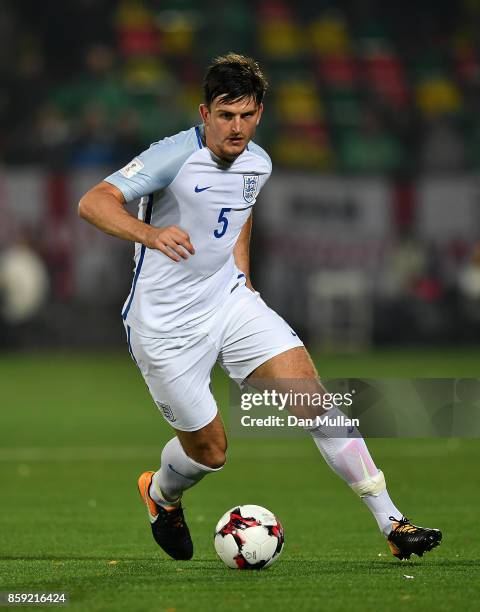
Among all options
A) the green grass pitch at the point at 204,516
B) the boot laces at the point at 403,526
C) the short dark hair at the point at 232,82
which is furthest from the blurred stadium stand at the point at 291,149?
the boot laces at the point at 403,526

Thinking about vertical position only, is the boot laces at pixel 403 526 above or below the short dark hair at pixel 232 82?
below

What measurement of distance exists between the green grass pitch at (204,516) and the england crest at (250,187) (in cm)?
166

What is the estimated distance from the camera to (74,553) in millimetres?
6551

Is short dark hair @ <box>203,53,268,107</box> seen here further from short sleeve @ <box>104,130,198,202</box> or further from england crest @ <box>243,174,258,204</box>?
england crest @ <box>243,174,258,204</box>

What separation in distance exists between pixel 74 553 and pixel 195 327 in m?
1.27

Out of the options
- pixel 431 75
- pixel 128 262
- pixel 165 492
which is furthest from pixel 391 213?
pixel 165 492

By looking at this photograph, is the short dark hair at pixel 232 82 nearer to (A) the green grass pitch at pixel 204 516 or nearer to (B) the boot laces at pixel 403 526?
(B) the boot laces at pixel 403 526

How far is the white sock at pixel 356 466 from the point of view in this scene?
238 inches

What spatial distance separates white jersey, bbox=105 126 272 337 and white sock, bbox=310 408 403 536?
0.79 meters

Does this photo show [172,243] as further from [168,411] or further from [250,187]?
[168,411]

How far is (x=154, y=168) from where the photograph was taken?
5875mm

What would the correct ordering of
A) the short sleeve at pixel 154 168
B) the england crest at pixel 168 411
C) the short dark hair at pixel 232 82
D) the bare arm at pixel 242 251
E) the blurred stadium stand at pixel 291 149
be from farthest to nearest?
the blurred stadium stand at pixel 291 149
the bare arm at pixel 242 251
the england crest at pixel 168 411
the short dark hair at pixel 232 82
the short sleeve at pixel 154 168

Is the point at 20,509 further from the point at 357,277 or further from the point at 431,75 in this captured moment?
the point at 431,75

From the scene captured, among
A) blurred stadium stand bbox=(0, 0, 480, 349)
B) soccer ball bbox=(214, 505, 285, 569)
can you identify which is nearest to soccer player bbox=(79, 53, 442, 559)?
soccer ball bbox=(214, 505, 285, 569)
